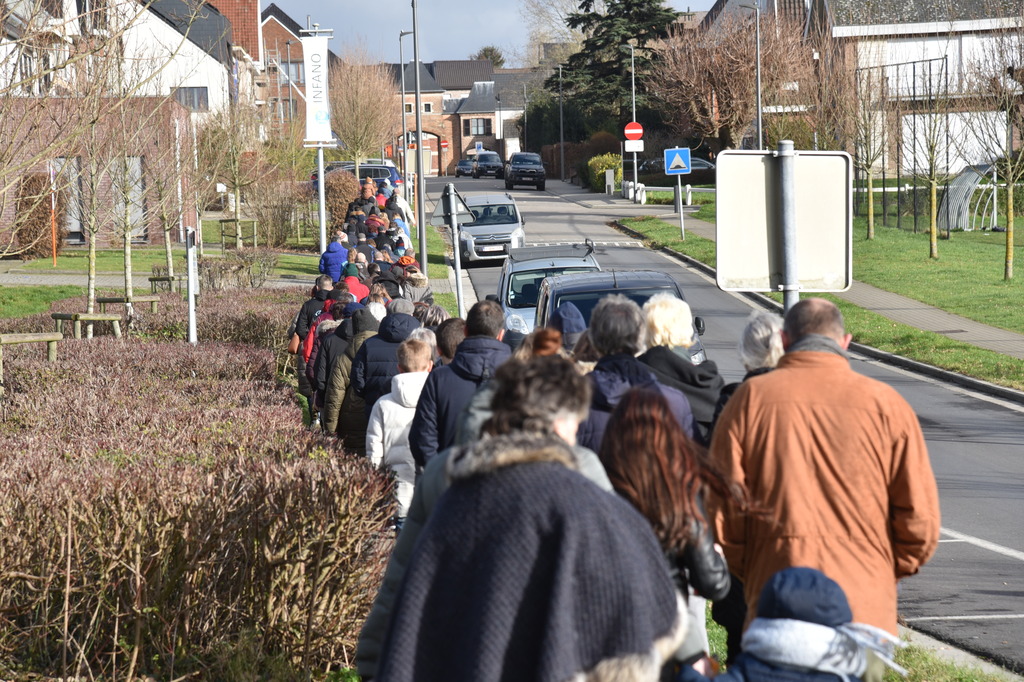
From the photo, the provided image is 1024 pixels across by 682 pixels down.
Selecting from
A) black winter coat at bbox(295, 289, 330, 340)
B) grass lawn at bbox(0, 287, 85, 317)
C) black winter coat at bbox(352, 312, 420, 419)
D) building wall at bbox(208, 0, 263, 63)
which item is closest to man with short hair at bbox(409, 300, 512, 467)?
black winter coat at bbox(352, 312, 420, 419)

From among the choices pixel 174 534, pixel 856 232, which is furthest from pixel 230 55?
pixel 174 534

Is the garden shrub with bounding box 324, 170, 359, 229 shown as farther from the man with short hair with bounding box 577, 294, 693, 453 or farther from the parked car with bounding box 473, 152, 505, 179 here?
the parked car with bounding box 473, 152, 505, 179

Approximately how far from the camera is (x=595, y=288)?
1283 centimetres

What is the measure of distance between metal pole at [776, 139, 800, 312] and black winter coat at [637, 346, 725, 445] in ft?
3.15

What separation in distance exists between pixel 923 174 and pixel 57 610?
30.1m

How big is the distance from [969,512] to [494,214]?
23799 mm

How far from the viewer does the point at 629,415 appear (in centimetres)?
320

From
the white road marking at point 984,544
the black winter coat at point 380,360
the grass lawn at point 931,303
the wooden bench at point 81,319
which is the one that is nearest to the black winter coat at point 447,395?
the black winter coat at point 380,360

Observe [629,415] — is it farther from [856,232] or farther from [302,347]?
[856,232]

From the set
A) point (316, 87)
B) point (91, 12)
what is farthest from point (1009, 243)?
point (91, 12)

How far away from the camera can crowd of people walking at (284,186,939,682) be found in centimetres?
239

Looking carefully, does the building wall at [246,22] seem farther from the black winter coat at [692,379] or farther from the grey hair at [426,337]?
the black winter coat at [692,379]

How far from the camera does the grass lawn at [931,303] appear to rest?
55.9 feet

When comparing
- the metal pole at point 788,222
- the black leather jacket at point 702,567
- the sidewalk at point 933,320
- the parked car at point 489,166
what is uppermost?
the parked car at point 489,166
